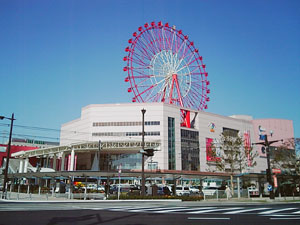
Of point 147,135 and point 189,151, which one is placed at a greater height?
point 147,135

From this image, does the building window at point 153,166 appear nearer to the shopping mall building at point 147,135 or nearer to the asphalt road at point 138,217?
the shopping mall building at point 147,135

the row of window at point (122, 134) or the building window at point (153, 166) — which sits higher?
the row of window at point (122, 134)

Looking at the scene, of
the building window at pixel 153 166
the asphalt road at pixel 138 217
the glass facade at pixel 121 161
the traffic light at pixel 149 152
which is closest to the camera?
the asphalt road at pixel 138 217

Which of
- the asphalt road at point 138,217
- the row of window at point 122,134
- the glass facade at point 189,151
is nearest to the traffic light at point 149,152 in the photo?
the asphalt road at point 138,217

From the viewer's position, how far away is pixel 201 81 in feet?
225

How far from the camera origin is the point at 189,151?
75.5 meters

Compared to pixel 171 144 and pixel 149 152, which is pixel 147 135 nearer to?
pixel 171 144

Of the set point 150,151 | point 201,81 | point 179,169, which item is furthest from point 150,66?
point 150,151

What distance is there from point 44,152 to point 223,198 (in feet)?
174

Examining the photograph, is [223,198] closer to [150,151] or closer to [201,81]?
[150,151]

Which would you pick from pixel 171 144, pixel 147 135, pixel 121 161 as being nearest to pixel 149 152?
pixel 147 135

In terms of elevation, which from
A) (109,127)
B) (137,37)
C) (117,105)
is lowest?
(109,127)

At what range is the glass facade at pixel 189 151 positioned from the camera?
73694 mm

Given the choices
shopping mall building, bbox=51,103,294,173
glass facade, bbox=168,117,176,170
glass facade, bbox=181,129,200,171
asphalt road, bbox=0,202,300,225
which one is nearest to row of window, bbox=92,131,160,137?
shopping mall building, bbox=51,103,294,173
